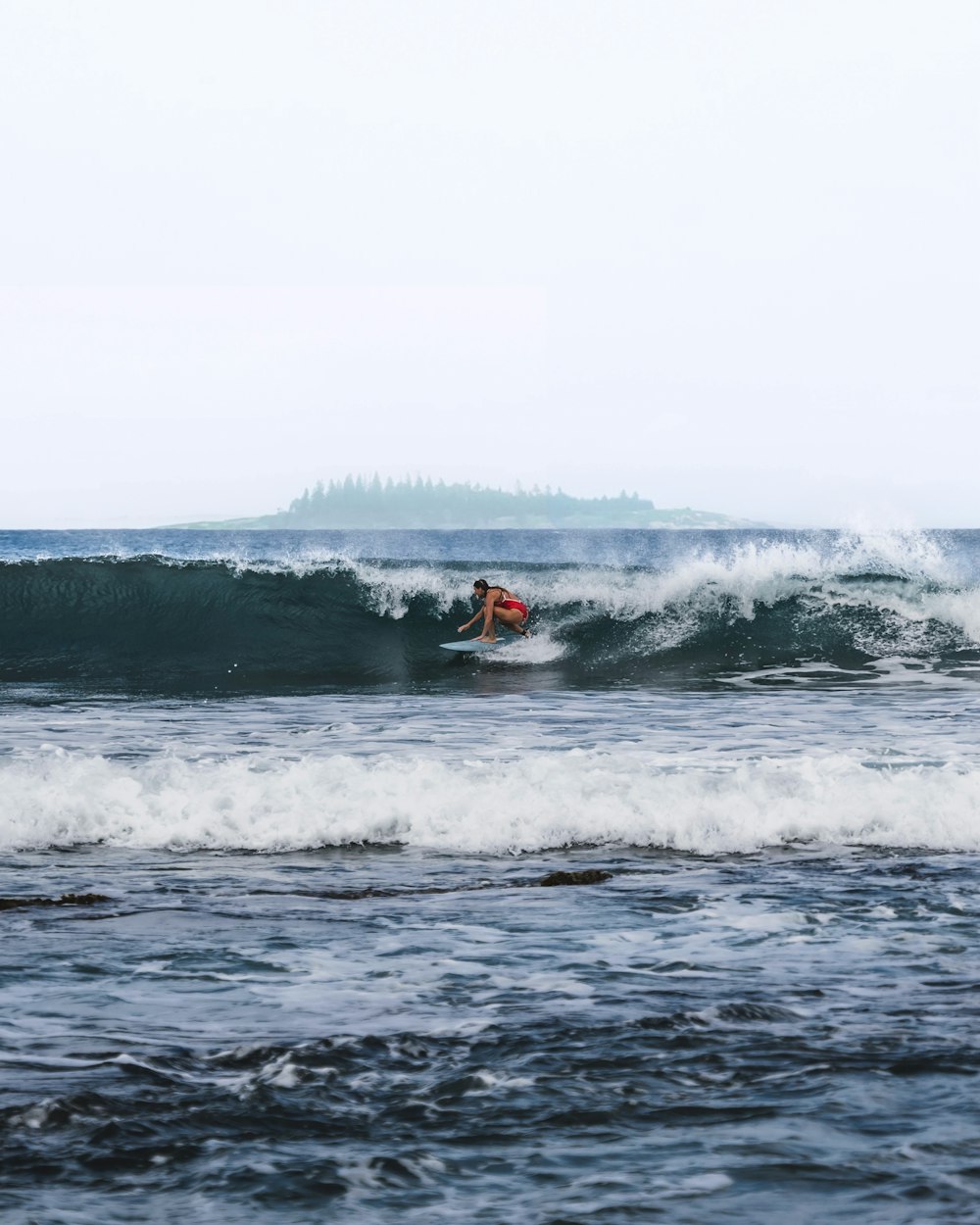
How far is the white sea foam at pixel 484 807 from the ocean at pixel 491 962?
0.04 meters

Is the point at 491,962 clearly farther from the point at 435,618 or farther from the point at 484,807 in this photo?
the point at 435,618

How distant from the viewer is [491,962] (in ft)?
18.9

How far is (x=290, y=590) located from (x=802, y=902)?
20862 millimetres

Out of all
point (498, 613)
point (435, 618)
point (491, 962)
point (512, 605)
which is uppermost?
point (512, 605)

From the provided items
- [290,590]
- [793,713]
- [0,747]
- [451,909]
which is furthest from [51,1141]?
[290,590]

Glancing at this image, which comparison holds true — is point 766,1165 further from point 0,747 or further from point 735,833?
Result: point 0,747

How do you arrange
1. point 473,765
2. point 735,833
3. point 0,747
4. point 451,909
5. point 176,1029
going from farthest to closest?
1. point 0,747
2. point 473,765
3. point 735,833
4. point 451,909
5. point 176,1029

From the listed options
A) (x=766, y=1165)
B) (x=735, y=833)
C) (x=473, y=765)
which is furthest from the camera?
(x=473, y=765)

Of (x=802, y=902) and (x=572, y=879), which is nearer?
(x=802, y=902)

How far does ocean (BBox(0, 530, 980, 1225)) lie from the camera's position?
368 centimetres

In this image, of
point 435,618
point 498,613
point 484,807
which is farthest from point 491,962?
point 435,618

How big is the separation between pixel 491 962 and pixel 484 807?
3.67 metres

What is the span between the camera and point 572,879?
7543 millimetres

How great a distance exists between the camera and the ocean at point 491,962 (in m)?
3.68
